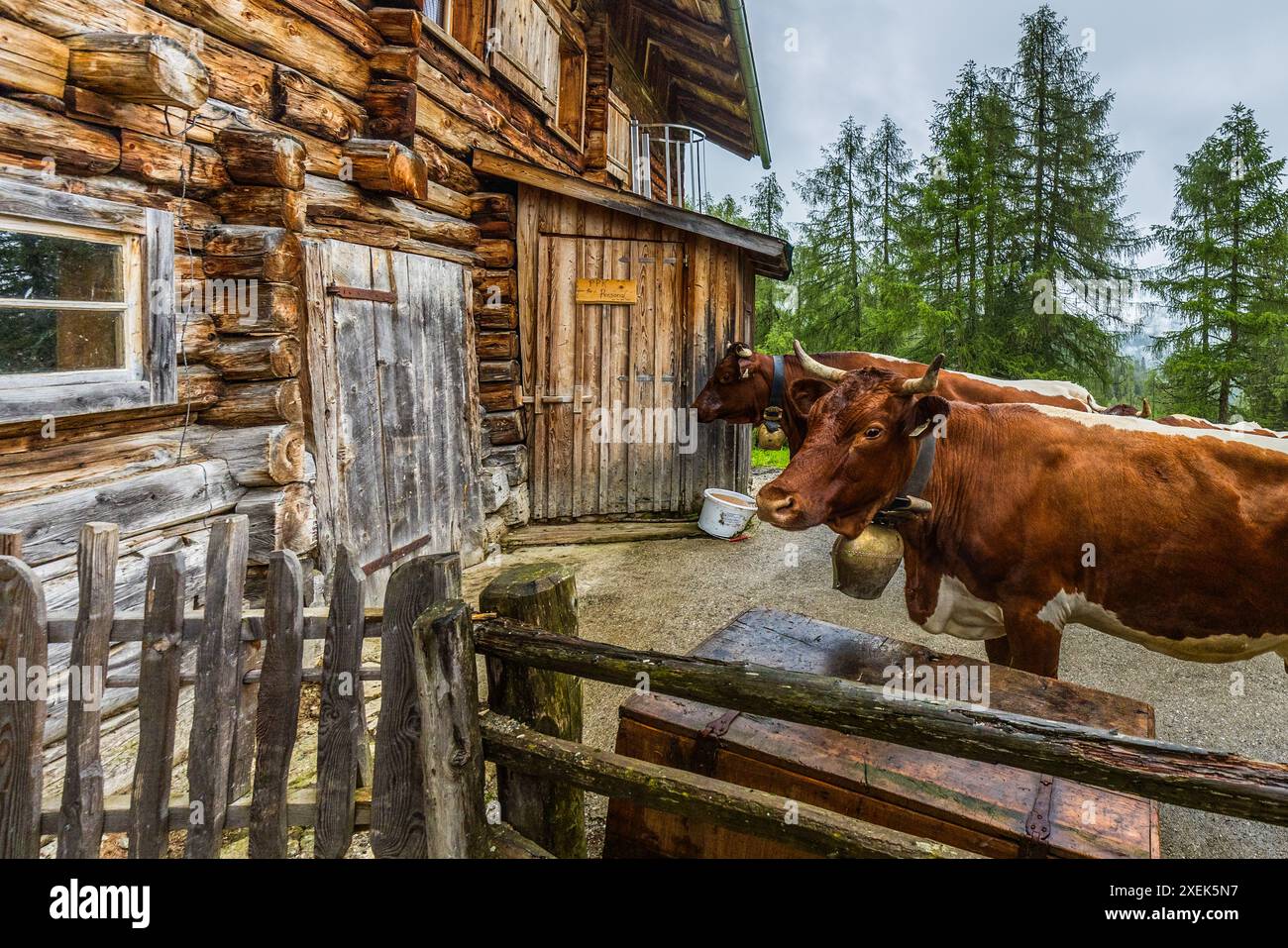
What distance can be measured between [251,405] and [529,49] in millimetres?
5554

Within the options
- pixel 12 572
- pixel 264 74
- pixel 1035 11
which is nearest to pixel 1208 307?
pixel 1035 11

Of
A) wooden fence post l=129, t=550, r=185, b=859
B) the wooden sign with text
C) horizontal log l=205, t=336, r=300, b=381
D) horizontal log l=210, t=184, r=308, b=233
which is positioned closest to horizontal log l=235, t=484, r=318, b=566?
horizontal log l=205, t=336, r=300, b=381

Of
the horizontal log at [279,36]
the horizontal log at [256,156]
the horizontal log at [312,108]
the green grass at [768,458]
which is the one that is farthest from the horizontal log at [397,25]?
the green grass at [768,458]

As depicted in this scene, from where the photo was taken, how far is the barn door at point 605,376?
732 cm

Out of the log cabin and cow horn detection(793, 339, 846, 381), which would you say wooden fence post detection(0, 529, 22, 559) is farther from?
cow horn detection(793, 339, 846, 381)

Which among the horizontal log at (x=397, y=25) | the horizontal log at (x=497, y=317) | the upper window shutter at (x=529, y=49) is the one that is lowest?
the horizontal log at (x=497, y=317)

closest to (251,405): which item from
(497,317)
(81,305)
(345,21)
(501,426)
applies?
(81,305)

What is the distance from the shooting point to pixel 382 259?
4.98 meters

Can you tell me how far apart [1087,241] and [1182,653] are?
1242cm

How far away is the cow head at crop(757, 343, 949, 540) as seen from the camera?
2.91 m

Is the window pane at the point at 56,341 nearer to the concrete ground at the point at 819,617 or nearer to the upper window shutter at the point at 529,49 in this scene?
the concrete ground at the point at 819,617

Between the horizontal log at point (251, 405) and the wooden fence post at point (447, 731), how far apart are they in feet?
7.84

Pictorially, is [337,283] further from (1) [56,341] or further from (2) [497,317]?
(2) [497,317]

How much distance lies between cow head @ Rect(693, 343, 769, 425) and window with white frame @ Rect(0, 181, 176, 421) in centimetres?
489
